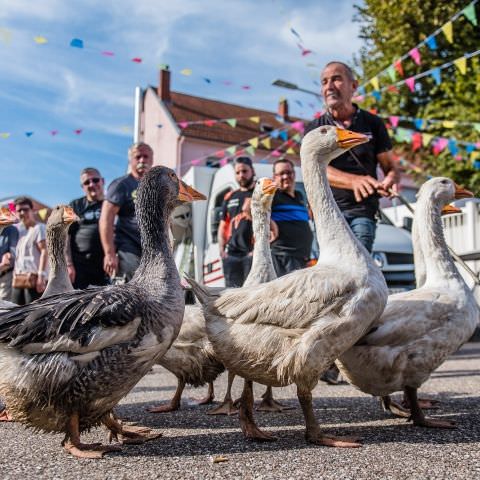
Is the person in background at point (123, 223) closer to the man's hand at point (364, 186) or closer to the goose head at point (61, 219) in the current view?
the goose head at point (61, 219)

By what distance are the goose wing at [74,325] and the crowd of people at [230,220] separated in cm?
228

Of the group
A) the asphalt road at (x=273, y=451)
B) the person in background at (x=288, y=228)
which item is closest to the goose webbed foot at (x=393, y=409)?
the asphalt road at (x=273, y=451)

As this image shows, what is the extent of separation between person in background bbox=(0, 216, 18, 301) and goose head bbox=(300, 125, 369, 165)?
396 cm

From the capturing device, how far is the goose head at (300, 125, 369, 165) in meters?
3.40

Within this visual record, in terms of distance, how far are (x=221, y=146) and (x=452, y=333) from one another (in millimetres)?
27207

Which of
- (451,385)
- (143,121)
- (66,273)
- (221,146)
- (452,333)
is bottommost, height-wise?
(451,385)

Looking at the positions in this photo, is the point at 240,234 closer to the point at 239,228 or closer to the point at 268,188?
the point at 239,228

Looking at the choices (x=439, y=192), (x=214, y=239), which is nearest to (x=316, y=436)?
(x=439, y=192)

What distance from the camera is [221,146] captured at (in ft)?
97.8

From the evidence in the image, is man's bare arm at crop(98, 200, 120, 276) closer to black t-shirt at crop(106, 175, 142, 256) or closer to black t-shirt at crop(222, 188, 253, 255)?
black t-shirt at crop(106, 175, 142, 256)

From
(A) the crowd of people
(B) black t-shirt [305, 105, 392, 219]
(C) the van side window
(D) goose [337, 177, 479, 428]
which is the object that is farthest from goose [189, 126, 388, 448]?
(C) the van side window

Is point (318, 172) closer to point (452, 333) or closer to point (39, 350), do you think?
point (452, 333)

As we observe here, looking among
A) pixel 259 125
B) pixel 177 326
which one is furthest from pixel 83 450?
pixel 259 125

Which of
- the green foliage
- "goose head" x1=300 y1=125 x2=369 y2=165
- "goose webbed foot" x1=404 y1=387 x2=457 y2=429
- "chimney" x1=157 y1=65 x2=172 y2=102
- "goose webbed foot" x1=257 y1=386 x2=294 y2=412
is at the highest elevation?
"chimney" x1=157 y1=65 x2=172 y2=102
